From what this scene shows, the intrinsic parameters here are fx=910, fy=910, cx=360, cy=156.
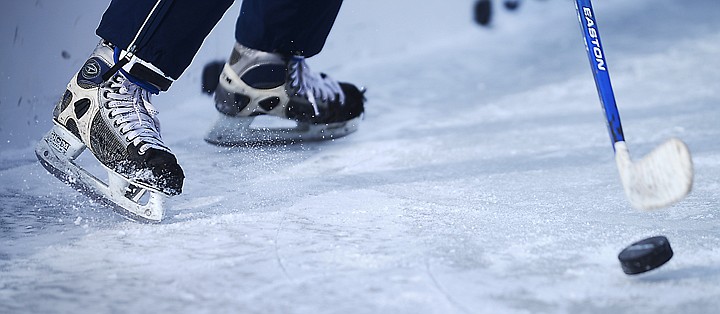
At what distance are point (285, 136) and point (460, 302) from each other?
0.91 meters

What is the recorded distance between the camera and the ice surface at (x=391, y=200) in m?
0.98

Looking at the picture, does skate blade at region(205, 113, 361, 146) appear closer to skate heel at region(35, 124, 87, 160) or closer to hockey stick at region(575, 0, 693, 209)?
skate heel at region(35, 124, 87, 160)

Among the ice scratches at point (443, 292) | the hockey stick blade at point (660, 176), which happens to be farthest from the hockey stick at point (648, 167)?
the ice scratches at point (443, 292)

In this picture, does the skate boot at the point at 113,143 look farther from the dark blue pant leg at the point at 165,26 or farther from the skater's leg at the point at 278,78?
the skater's leg at the point at 278,78

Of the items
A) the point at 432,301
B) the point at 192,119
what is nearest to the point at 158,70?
the point at 432,301

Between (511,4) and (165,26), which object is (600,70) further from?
(511,4)

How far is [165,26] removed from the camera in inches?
48.6

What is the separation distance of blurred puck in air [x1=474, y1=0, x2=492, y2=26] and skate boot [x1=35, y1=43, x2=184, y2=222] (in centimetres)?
179

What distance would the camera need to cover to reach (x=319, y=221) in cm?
126

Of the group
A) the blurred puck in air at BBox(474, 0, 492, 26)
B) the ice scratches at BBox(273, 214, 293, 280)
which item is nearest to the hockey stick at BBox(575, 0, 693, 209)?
the ice scratches at BBox(273, 214, 293, 280)

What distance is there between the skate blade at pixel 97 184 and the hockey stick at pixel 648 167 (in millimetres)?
604

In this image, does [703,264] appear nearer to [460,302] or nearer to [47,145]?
[460,302]

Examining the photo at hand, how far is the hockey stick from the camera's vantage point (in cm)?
98

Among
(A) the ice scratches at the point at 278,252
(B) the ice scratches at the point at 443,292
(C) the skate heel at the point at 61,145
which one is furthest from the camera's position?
(C) the skate heel at the point at 61,145
